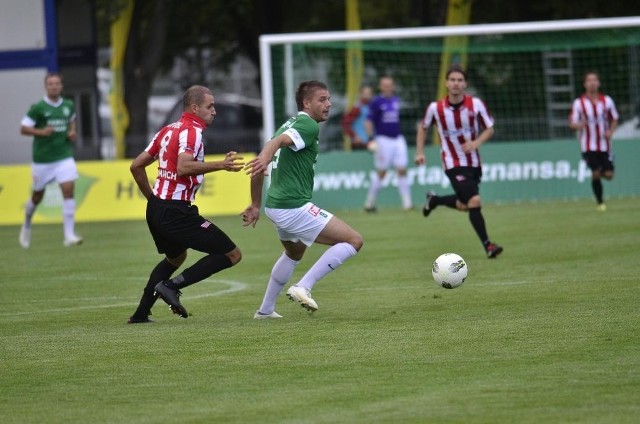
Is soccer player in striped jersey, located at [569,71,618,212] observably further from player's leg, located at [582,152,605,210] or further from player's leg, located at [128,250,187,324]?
player's leg, located at [128,250,187,324]

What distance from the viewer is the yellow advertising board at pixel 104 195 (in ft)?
81.8

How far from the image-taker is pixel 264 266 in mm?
15539

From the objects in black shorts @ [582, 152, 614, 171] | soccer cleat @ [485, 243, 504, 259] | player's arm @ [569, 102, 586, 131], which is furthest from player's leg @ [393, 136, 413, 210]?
soccer cleat @ [485, 243, 504, 259]

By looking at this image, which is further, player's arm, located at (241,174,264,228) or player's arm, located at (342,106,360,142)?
player's arm, located at (342,106,360,142)

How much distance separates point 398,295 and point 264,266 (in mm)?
3900

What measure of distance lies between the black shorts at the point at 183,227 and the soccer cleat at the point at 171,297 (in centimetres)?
38

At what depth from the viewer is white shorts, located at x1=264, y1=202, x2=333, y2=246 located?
10.1 metres

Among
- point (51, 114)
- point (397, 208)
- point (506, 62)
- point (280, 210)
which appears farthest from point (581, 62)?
point (280, 210)

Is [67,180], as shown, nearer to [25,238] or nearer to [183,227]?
[25,238]

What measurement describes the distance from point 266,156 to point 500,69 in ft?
65.8

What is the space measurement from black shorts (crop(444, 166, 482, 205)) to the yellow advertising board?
32.7 ft

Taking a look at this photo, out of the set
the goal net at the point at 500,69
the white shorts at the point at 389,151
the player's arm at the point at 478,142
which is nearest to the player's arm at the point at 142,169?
the player's arm at the point at 478,142

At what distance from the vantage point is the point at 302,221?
33.2ft

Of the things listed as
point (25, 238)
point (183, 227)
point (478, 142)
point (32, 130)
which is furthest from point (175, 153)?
point (25, 238)
